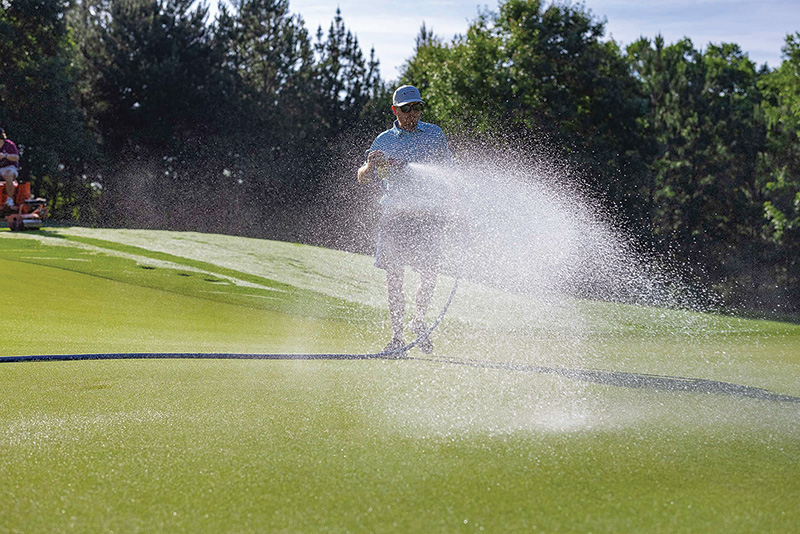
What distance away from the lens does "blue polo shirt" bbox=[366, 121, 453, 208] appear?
6125mm

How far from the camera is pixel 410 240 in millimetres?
6262

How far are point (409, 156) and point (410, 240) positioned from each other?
64 cm

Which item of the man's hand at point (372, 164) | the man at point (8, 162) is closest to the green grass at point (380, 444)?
the man's hand at point (372, 164)

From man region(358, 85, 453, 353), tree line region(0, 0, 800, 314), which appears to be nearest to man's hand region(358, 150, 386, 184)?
man region(358, 85, 453, 353)

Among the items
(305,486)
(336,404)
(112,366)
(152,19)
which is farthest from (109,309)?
(152,19)

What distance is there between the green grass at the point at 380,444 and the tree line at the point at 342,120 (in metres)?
23.4

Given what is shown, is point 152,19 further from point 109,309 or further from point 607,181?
point 109,309

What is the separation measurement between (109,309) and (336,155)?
33.8 m

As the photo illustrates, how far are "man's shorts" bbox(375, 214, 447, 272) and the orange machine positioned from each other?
36.6 ft

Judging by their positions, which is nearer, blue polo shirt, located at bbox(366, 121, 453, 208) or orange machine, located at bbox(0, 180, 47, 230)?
blue polo shirt, located at bbox(366, 121, 453, 208)

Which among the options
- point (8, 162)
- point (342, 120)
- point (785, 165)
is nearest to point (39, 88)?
point (342, 120)

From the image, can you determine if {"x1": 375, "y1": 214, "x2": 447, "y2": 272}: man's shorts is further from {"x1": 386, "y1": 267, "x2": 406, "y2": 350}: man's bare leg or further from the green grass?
the green grass

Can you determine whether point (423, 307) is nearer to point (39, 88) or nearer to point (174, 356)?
point (174, 356)

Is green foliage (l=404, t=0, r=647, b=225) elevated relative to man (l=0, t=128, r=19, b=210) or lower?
elevated
